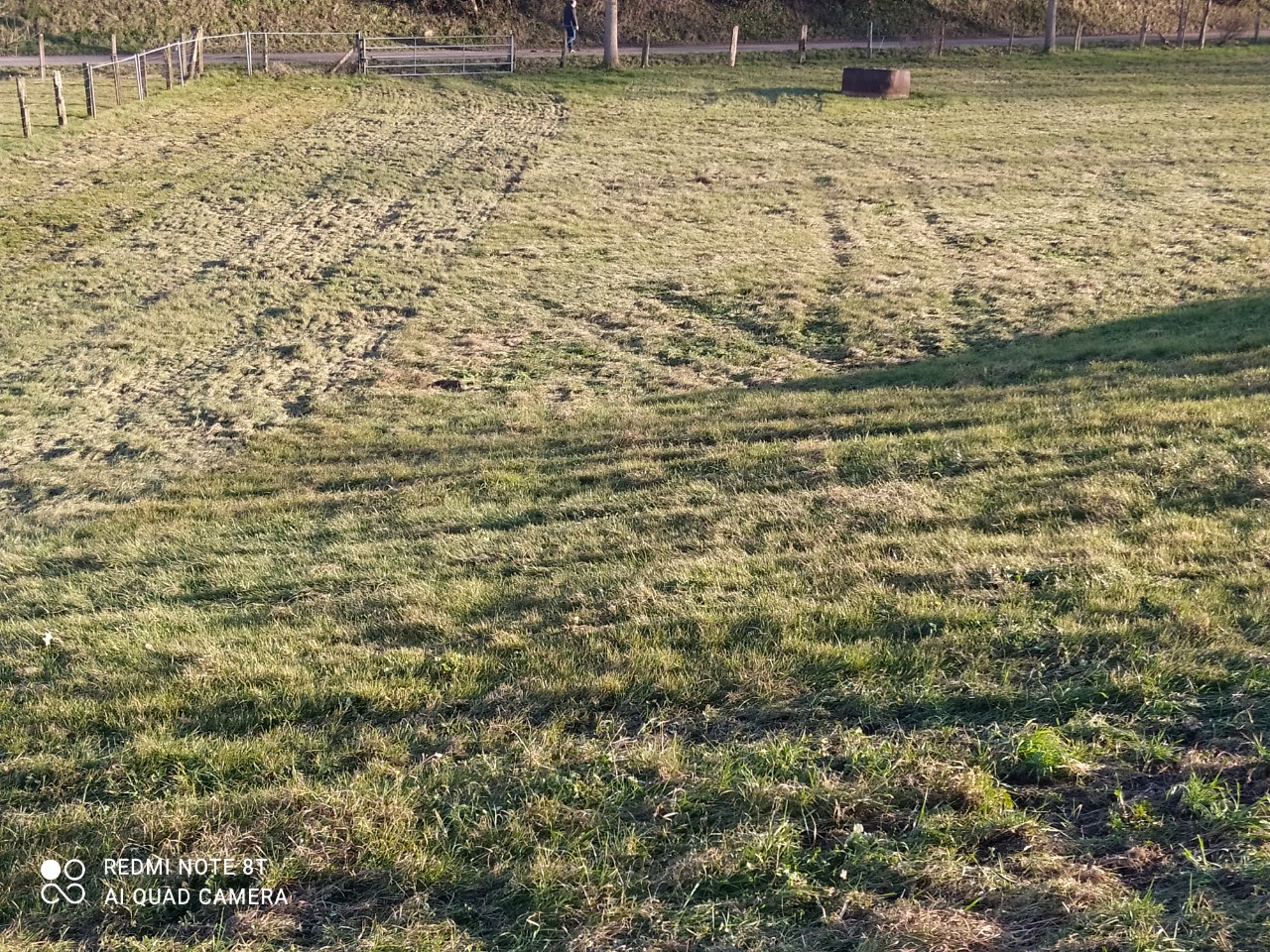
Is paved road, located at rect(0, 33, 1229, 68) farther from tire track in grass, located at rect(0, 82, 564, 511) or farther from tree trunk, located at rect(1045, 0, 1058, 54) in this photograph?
tire track in grass, located at rect(0, 82, 564, 511)

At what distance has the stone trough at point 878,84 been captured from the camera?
32.4 metres

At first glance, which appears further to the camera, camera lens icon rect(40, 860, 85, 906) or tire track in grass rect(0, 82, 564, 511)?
tire track in grass rect(0, 82, 564, 511)

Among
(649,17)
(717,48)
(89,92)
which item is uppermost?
(649,17)

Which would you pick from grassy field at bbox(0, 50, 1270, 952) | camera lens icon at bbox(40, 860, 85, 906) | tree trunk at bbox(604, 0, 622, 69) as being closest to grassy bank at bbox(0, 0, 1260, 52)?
tree trunk at bbox(604, 0, 622, 69)

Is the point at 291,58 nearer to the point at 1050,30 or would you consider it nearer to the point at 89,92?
the point at 89,92

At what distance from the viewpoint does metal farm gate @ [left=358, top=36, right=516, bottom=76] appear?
3691 cm

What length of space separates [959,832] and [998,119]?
29.4 m

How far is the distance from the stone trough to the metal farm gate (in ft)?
36.5

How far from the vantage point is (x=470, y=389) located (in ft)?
42.9

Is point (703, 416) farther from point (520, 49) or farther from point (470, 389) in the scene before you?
point (520, 49)

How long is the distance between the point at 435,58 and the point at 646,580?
119ft

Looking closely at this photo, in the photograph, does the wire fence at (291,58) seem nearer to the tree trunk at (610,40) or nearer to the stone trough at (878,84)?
the tree trunk at (610,40)

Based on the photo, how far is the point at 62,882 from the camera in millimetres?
4082

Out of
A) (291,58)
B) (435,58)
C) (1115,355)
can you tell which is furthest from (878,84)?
(1115,355)
